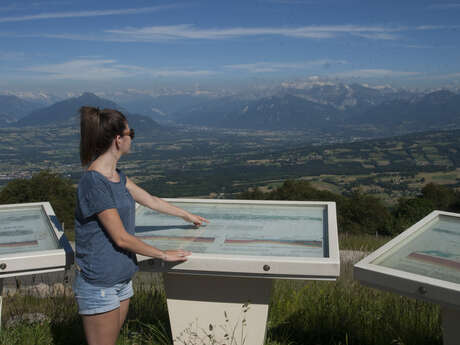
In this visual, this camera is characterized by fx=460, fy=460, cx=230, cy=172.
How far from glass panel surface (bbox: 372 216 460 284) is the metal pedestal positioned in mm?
760

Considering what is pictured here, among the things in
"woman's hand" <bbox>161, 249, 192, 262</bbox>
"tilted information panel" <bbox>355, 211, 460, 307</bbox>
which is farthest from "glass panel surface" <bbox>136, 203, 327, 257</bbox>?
"tilted information panel" <bbox>355, 211, 460, 307</bbox>

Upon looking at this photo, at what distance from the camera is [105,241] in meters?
2.40

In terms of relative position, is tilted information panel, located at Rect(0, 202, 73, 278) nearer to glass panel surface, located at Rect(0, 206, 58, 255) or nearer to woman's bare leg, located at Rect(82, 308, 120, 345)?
glass panel surface, located at Rect(0, 206, 58, 255)

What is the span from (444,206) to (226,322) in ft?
101

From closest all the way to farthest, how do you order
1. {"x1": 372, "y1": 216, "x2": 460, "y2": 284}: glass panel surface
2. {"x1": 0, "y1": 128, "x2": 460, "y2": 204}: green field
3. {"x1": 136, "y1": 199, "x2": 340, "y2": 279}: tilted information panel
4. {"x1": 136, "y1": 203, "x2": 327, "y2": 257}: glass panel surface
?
{"x1": 372, "y1": 216, "x2": 460, "y2": 284}: glass panel surface, {"x1": 136, "y1": 199, "x2": 340, "y2": 279}: tilted information panel, {"x1": 136, "y1": 203, "x2": 327, "y2": 257}: glass panel surface, {"x1": 0, "y1": 128, "x2": 460, "y2": 204}: green field

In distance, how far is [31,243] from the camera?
2.87 m

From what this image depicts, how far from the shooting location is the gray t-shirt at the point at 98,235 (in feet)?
7.64

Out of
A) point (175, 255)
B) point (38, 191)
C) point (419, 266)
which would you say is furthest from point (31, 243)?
point (38, 191)

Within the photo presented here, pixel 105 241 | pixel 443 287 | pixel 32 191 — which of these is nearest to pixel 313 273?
pixel 443 287

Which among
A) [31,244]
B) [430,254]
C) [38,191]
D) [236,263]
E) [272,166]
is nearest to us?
[236,263]

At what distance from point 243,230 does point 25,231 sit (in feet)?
4.96

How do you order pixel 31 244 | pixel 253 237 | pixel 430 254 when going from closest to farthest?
pixel 430 254 → pixel 31 244 → pixel 253 237

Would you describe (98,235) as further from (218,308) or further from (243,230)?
(243,230)

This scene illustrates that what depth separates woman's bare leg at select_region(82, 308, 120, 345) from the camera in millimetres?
2379
